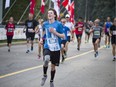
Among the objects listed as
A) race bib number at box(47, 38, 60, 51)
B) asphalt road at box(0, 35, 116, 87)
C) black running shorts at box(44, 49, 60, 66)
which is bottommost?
asphalt road at box(0, 35, 116, 87)

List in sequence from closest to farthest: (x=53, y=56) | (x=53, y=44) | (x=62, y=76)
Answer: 1. (x=53, y=44)
2. (x=53, y=56)
3. (x=62, y=76)

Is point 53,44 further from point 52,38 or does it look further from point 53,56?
point 53,56

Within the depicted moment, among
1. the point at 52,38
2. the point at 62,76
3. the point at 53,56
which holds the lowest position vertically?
the point at 62,76

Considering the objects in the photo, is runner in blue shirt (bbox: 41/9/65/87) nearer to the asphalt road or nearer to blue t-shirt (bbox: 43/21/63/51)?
blue t-shirt (bbox: 43/21/63/51)

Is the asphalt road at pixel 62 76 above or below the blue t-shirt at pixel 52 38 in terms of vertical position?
below

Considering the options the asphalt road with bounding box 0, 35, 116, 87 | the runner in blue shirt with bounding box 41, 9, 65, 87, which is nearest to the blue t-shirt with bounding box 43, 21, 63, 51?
the runner in blue shirt with bounding box 41, 9, 65, 87

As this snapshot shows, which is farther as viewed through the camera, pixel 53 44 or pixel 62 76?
pixel 62 76

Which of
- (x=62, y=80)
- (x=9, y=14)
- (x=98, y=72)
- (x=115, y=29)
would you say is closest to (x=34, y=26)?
(x=115, y=29)

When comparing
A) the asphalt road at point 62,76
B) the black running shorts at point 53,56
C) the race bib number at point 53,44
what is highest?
Result: the race bib number at point 53,44

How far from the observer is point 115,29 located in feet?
53.8

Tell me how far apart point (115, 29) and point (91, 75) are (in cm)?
548

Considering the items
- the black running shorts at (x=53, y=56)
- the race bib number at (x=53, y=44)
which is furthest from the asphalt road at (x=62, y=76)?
the race bib number at (x=53, y=44)

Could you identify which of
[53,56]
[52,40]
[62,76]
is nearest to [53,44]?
[52,40]

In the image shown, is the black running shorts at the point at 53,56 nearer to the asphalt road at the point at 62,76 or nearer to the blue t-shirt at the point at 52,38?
the blue t-shirt at the point at 52,38
